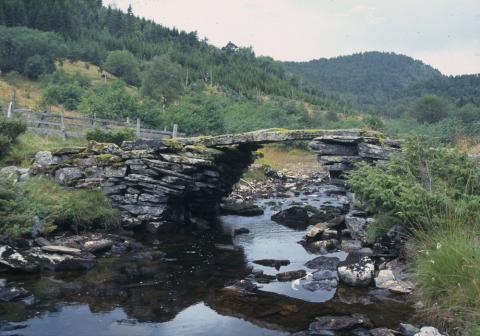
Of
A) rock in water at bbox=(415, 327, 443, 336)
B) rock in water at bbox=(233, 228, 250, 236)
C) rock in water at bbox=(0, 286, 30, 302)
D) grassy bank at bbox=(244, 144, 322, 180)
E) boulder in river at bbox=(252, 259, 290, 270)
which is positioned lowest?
rock in water at bbox=(0, 286, 30, 302)

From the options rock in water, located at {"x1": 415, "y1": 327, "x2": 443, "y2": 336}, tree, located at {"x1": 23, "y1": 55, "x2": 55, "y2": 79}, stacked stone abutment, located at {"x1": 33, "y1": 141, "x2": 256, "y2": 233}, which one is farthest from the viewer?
tree, located at {"x1": 23, "y1": 55, "x2": 55, "y2": 79}

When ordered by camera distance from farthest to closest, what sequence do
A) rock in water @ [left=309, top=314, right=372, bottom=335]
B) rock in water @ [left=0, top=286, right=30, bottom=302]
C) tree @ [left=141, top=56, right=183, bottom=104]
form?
tree @ [left=141, top=56, right=183, bottom=104]
rock in water @ [left=0, top=286, right=30, bottom=302]
rock in water @ [left=309, top=314, right=372, bottom=335]

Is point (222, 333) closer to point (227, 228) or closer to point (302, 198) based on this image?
point (227, 228)

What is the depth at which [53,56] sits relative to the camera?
235 feet

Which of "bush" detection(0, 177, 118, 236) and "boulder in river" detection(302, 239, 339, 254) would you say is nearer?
"bush" detection(0, 177, 118, 236)

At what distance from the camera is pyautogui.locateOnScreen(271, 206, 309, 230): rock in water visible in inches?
907

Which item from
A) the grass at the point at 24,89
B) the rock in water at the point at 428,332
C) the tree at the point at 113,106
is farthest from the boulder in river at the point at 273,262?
the grass at the point at 24,89

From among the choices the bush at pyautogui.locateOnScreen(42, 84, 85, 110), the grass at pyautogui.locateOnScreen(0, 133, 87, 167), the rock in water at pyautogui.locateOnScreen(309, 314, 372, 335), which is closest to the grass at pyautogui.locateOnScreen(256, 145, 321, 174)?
the bush at pyautogui.locateOnScreen(42, 84, 85, 110)

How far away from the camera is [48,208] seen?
1752 centimetres

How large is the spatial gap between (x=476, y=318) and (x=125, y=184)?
15.6 m

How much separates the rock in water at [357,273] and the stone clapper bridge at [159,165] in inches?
254

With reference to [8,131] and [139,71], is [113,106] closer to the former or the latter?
[8,131]

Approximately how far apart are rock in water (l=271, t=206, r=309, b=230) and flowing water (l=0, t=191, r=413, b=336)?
6.32 m

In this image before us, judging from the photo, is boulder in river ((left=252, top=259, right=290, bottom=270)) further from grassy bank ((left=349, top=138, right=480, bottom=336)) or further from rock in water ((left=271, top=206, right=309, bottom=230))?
rock in water ((left=271, top=206, right=309, bottom=230))
